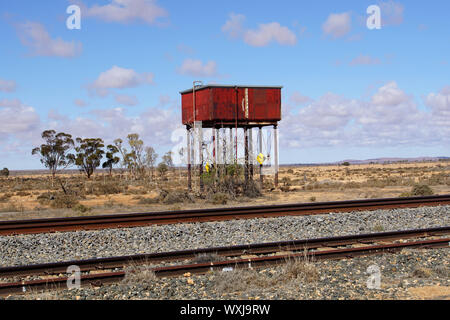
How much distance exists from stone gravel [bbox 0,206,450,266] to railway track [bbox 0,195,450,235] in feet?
2.52

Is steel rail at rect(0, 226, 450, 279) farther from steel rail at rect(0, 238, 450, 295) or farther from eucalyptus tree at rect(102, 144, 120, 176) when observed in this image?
eucalyptus tree at rect(102, 144, 120, 176)

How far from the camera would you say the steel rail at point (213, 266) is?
27.5 feet

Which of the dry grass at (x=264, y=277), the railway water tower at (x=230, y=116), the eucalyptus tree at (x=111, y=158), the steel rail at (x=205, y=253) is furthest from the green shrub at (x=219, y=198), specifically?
A: the eucalyptus tree at (x=111, y=158)

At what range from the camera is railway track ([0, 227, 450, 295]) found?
340 inches

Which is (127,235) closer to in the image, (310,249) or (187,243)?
(187,243)

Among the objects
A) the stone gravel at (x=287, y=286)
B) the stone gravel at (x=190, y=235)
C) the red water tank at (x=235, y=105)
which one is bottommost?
the stone gravel at (x=287, y=286)

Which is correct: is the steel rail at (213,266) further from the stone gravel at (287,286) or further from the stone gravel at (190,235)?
the stone gravel at (190,235)

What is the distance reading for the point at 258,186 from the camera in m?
30.3

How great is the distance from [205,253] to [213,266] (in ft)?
3.91

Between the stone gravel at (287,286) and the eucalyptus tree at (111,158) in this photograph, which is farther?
Answer: the eucalyptus tree at (111,158)

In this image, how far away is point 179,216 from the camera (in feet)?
55.1

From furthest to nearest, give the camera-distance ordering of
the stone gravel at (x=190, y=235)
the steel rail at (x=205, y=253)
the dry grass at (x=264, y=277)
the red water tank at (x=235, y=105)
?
the red water tank at (x=235, y=105)
the stone gravel at (x=190, y=235)
the steel rail at (x=205, y=253)
the dry grass at (x=264, y=277)

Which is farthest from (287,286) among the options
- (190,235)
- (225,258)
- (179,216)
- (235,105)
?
(235,105)
